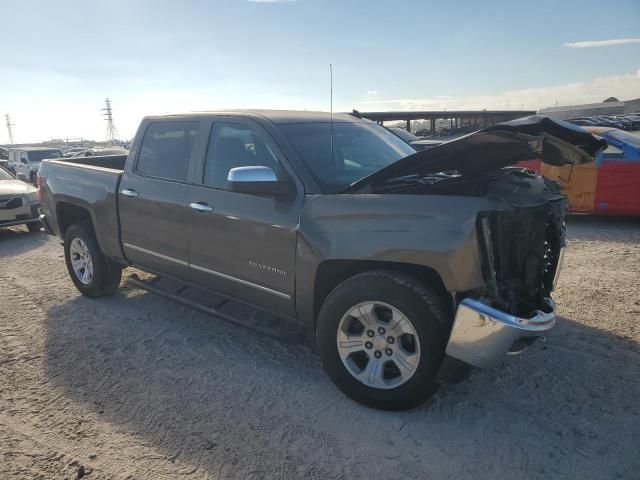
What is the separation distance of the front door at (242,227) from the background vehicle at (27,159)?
62.1ft

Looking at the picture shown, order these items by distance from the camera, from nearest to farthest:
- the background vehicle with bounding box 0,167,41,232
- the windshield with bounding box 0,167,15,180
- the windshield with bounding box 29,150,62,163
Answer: the background vehicle with bounding box 0,167,41,232 → the windshield with bounding box 0,167,15,180 → the windshield with bounding box 29,150,62,163

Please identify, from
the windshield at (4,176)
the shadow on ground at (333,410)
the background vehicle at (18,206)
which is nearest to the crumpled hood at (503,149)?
the shadow on ground at (333,410)

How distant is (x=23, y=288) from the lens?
5.76 m

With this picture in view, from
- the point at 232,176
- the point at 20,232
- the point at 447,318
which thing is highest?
the point at 232,176

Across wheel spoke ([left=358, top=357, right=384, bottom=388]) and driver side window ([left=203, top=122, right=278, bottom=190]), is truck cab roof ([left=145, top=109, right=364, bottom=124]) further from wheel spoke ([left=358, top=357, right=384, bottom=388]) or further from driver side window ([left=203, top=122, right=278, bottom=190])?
wheel spoke ([left=358, top=357, right=384, bottom=388])

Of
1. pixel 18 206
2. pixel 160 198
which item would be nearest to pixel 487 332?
pixel 160 198

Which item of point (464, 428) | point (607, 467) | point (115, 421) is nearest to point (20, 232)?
point (115, 421)

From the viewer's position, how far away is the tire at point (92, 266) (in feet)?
Result: 16.9

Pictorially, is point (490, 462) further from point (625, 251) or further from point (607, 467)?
point (625, 251)

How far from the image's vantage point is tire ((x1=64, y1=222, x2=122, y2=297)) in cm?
514

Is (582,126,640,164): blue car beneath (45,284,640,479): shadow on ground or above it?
above

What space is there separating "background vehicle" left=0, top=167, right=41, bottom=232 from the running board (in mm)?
4968

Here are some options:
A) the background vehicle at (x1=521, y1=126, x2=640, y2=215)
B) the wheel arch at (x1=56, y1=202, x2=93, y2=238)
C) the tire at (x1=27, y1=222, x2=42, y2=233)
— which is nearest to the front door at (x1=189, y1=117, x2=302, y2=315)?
the wheel arch at (x1=56, y1=202, x2=93, y2=238)

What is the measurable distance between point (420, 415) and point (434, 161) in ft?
5.15
